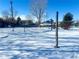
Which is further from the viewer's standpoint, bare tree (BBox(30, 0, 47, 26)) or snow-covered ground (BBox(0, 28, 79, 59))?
bare tree (BBox(30, 0, 47, 26))

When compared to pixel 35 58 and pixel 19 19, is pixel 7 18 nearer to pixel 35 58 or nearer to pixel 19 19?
pixel 19 19

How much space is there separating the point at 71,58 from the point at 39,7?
4741 cm

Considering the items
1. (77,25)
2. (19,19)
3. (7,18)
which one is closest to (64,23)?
→ (77,25)

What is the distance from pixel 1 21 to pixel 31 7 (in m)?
10.7

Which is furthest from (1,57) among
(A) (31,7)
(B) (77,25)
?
(A) (31,7)

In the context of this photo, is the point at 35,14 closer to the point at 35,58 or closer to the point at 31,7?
the point at 31,7

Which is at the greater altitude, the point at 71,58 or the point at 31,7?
the point at 31,7

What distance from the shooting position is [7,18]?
58.5m

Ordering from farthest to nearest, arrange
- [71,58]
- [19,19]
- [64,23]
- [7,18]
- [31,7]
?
[19,19] < [7,18] < [31,7] < [64,23] < [71,58]

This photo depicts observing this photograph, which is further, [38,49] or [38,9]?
[38,9]

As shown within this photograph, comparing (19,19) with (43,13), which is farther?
(19,19)

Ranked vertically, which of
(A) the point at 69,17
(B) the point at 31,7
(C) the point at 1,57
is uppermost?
(B) the point at 31,7

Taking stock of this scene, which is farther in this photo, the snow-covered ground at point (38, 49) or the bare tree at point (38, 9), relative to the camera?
the bare tree at point (38, 9)

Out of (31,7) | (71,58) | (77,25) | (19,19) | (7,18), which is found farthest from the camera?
(19,19)
